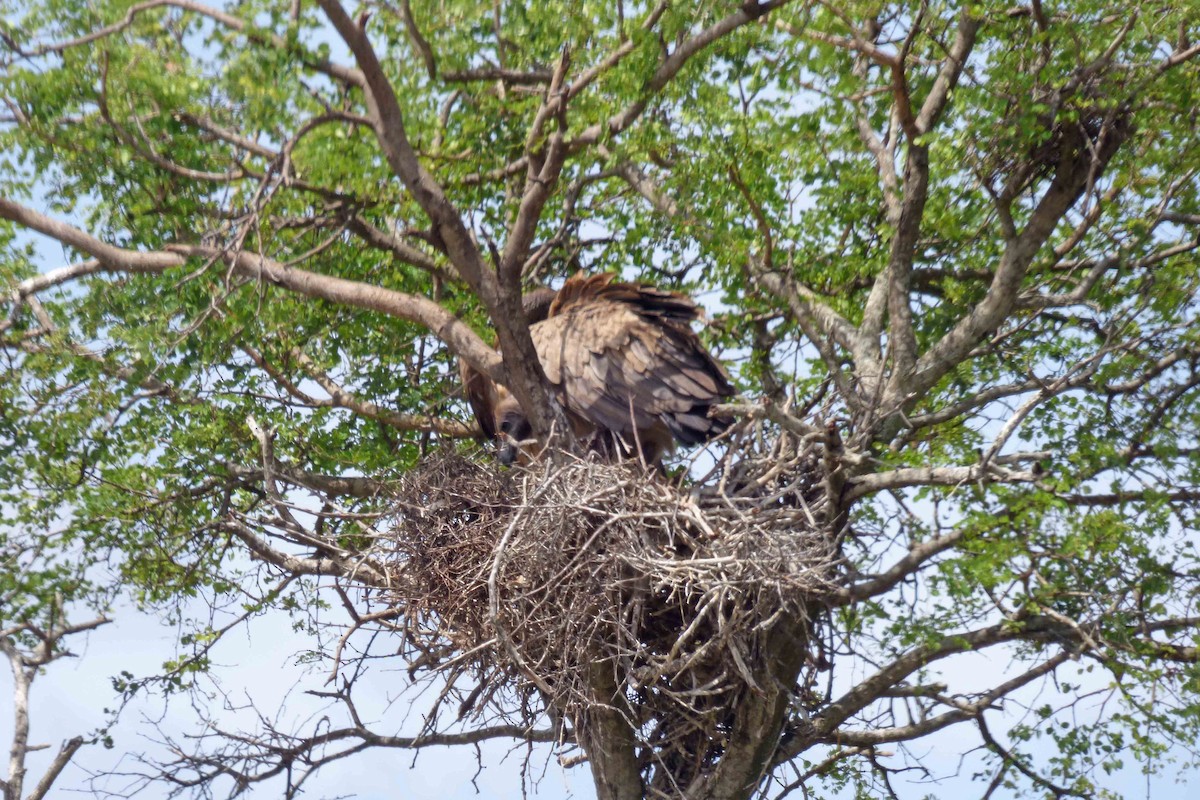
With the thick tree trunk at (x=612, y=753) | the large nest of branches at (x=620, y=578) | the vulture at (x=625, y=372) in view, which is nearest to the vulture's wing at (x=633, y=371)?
the vulture at (x=625, y=372)

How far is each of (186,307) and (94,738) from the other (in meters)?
3.23

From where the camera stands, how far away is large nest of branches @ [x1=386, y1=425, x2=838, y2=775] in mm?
5191

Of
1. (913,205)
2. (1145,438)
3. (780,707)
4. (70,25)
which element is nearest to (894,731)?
(780,707)

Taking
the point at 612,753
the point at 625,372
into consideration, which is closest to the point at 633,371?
the point at 625,372

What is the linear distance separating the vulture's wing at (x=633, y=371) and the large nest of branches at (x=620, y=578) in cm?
33

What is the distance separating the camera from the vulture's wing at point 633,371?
6.25 metres

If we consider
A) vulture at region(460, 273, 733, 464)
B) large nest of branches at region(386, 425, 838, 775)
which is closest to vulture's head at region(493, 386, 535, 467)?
vulture at region(460, 273, 733, 464)

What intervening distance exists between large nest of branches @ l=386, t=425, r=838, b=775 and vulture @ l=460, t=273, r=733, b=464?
0.32m

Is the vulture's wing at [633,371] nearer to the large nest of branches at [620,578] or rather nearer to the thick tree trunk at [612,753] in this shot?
the large nest of branches at [620,578]

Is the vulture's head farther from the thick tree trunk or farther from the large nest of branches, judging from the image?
the thick tree trunk

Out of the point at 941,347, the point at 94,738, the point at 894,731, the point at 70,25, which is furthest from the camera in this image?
the point at 94,738

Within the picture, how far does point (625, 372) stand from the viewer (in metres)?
6.38

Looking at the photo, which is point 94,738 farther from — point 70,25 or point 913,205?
point 913,205

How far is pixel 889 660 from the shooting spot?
6.34 metres
